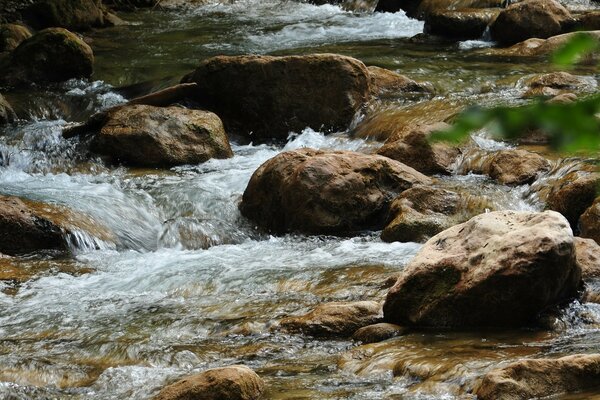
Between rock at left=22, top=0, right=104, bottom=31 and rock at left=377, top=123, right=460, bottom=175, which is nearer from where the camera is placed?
rock at left=377, top=123, right=460, bottom=175

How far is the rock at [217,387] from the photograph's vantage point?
412 centimetres

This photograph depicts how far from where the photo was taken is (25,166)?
10.6 metres

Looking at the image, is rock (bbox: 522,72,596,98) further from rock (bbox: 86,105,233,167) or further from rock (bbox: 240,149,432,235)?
rock (bbox: 86,105,233,167)

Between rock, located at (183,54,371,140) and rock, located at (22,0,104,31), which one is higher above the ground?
rock, located at (22,0,104,31)

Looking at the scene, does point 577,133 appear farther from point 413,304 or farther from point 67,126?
point 67,126

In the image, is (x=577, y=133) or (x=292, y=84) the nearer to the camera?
(x=577, y=133)

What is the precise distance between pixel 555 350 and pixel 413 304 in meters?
0.94

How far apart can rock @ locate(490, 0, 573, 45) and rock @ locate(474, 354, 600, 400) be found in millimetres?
11614

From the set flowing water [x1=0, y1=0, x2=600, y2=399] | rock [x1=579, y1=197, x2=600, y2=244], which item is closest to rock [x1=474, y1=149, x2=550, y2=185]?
flowing water [x1=0, y1=0, x2=600, y2=399]

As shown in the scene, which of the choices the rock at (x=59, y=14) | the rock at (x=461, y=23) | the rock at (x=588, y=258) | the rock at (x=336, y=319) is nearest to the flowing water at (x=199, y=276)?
the rock at (x=336, y=319)

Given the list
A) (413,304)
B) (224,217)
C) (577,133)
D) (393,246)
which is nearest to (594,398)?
(413,304)

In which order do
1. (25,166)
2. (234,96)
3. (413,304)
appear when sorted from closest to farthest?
1. (413,304)
2. (25,166)
3. (234,96)

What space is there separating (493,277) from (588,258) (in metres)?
1.07

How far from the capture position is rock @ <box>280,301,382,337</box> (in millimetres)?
5332
